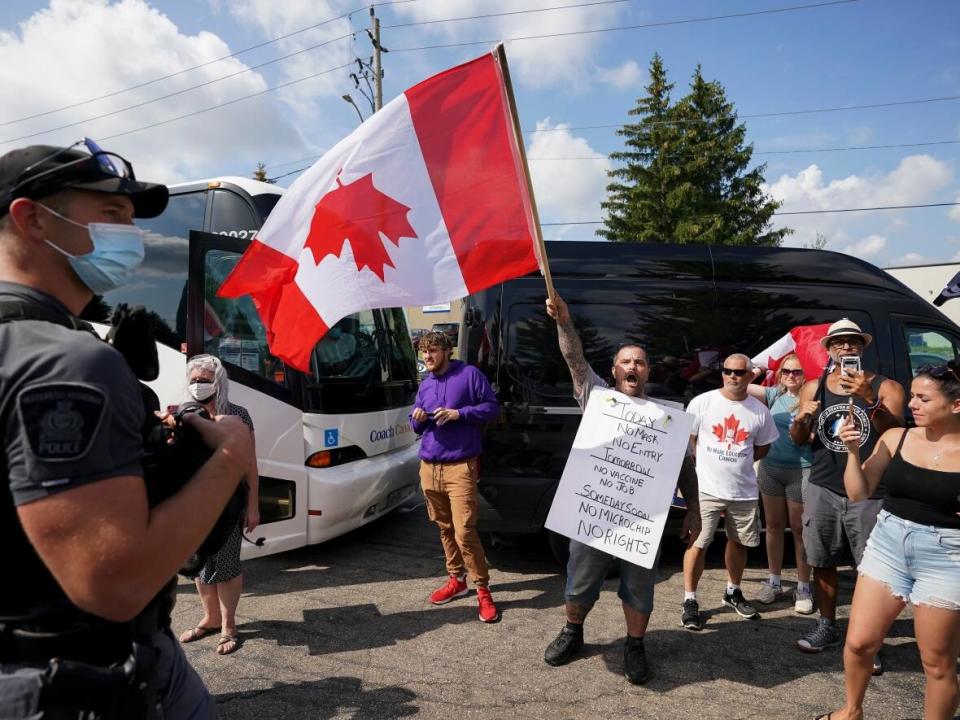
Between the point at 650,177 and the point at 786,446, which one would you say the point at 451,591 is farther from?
the point at 650,177

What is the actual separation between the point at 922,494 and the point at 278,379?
13.0 ft

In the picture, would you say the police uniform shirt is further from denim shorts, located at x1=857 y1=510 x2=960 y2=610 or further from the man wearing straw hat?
the man wearing straw hat

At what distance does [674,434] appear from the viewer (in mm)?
3342

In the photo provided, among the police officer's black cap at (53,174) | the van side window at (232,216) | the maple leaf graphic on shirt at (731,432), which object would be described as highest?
the van side window at (232,216)

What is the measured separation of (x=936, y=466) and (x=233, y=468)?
111 inches

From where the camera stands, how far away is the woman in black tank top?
2459 millimetres

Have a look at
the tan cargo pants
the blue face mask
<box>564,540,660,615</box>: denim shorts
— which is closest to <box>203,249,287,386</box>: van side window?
the tan cargo pants

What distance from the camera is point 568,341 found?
332 cm

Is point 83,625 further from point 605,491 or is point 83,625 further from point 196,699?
point 605,491

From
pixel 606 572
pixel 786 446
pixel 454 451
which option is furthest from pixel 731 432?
pixel 454 451

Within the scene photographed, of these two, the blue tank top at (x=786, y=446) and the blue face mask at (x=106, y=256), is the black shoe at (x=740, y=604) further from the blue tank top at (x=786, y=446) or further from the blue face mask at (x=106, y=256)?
the blue face mask at (x=106, y=256)

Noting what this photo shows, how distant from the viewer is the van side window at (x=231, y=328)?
432 cm

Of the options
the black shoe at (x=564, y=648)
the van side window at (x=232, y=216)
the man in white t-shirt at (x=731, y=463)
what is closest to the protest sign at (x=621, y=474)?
the black shoe at (x=564, y=648)

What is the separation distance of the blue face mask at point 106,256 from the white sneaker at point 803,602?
4.52m
